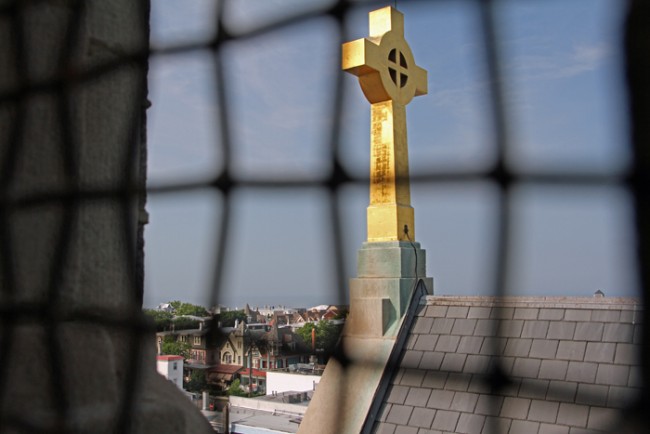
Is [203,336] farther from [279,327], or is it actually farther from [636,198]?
[636,198]

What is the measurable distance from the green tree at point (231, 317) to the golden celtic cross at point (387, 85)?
150 mm

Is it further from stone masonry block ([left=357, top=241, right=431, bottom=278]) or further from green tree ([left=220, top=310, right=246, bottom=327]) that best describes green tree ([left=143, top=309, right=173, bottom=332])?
stone masonry block ([left=357, top=241, right=431, bottom=278])

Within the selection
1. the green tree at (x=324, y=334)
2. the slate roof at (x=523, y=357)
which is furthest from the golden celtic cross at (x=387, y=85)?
the slate roof at (x=523, y=357)

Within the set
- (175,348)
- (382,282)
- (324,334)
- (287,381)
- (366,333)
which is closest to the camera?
(324,334)

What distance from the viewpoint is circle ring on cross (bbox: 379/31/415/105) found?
0.72 meters

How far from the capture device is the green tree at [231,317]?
505 millimetres

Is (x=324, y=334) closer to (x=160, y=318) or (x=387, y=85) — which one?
(x=160, y=318)

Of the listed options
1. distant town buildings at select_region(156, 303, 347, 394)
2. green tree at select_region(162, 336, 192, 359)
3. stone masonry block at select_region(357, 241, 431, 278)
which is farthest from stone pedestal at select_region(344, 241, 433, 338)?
distant town buildings at select_region(156, 303, 347, 394)

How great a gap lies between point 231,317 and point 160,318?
73mm

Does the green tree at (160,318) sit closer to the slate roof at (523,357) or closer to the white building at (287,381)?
the white building at (287,381)

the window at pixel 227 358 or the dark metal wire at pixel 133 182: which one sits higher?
the dark metal wire at pixel 133 182

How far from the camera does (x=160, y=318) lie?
0.56 meters

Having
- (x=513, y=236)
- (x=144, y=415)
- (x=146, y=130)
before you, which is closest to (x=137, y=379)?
(x=144, y=415)

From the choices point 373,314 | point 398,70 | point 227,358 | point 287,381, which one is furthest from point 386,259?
point 227,358
